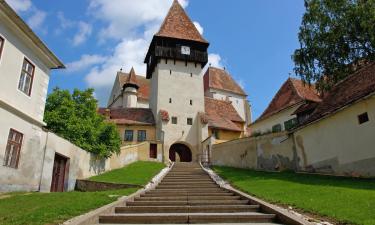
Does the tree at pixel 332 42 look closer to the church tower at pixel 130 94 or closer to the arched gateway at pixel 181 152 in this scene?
the arched gateway at pixel 181 152

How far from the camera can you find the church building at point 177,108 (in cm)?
3538

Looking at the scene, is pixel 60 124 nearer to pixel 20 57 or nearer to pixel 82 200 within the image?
pixel 20 57

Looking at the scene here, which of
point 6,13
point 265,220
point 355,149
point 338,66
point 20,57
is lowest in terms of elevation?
point 265,220

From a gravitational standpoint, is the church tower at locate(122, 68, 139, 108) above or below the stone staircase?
above

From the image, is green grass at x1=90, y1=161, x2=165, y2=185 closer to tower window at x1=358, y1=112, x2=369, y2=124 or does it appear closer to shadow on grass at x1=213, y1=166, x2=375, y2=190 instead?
shadow on grass at x1=213, y1=166, x2=375, y2=190

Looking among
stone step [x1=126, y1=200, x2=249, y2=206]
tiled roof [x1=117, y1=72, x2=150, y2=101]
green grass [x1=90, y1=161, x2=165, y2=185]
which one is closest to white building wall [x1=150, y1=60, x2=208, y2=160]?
tiled roof [x1=117, y1=72, x2=150, y2=101]

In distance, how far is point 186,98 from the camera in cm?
3778

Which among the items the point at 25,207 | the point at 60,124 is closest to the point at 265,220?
the point at 25,207

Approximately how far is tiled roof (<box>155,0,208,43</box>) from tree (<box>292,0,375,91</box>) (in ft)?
50.3

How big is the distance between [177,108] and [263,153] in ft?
51.0

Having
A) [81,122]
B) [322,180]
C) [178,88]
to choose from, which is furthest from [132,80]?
[322,180]

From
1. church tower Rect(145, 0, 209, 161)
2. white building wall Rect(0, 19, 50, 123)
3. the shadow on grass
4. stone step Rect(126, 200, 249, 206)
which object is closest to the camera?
stone step Rect(126, 200, 249, 206)

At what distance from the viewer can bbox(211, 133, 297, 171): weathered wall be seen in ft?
71.3

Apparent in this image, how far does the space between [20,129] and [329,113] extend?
1570 cm
